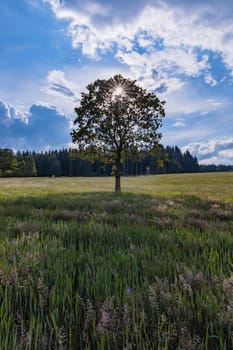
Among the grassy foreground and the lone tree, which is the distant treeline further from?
the grassy foreground

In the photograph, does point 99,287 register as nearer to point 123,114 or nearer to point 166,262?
point 166,262

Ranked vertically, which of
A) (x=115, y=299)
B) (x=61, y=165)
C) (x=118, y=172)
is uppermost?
(x=61, y=165)

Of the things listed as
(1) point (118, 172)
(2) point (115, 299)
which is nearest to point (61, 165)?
(1) point (118, 172)

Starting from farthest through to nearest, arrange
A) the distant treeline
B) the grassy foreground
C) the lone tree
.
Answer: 1. the distant treeline
2. the lone tree
3. the grassy foreground

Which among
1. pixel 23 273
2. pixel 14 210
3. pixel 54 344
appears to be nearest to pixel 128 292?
pixel 54 344

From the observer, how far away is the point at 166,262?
8.64 feet

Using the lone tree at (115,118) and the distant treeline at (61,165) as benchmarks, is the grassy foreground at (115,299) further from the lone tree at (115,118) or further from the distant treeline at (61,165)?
the distant treeline at (61,165)

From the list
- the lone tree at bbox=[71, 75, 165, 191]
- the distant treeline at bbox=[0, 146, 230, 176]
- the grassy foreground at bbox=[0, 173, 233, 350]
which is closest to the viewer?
the grassy foreground at bbox=[0, 173, 233, 350]

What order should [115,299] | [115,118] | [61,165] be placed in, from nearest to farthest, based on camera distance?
[115,299] → [115,118] → [61,165]

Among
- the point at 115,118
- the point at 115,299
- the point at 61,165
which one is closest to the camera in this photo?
the point at 115,299

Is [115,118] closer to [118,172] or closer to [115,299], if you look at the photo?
[118,172]

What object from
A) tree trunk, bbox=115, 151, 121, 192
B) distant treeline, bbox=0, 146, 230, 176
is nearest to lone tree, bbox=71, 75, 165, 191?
tree trunk, bbox=115, 151, 121, 192

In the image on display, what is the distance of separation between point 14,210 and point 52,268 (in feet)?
17.5

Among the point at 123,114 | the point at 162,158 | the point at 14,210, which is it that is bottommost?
the point at 14,210
